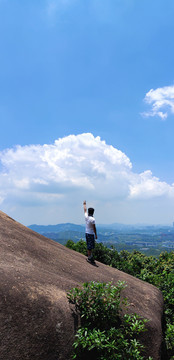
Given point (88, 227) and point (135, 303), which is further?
point (88, 227)

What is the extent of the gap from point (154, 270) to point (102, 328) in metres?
11.3

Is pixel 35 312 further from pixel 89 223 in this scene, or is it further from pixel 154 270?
pixel 154 270

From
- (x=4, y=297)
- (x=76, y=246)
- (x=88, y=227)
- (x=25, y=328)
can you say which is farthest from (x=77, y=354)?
(x=76, y=246)

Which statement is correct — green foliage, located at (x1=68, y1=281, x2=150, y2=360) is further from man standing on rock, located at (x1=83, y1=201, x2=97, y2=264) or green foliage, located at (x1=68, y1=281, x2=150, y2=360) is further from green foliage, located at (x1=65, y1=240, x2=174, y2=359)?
man standing on rock, located at (x1=83, y1=201, x2=97, y2=264)

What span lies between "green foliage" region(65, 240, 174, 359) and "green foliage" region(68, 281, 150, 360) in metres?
3.46

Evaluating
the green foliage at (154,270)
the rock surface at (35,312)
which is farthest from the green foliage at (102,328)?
the green foliage at (154,270)

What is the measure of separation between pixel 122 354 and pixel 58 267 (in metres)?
3.52

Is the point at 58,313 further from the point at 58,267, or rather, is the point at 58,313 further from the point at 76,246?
the point at 76,246

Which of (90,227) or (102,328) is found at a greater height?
(90,227)

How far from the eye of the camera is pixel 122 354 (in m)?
5.23

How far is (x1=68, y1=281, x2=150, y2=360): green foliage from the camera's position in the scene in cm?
498

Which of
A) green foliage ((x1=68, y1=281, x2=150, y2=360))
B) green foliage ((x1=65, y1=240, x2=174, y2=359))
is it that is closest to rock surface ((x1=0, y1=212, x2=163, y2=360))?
green foliage ((x1=68, y1=281, x2=150, y2=360))

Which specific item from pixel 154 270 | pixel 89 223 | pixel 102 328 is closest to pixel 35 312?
pixel 102 328

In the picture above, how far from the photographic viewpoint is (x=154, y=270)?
15.7 m
